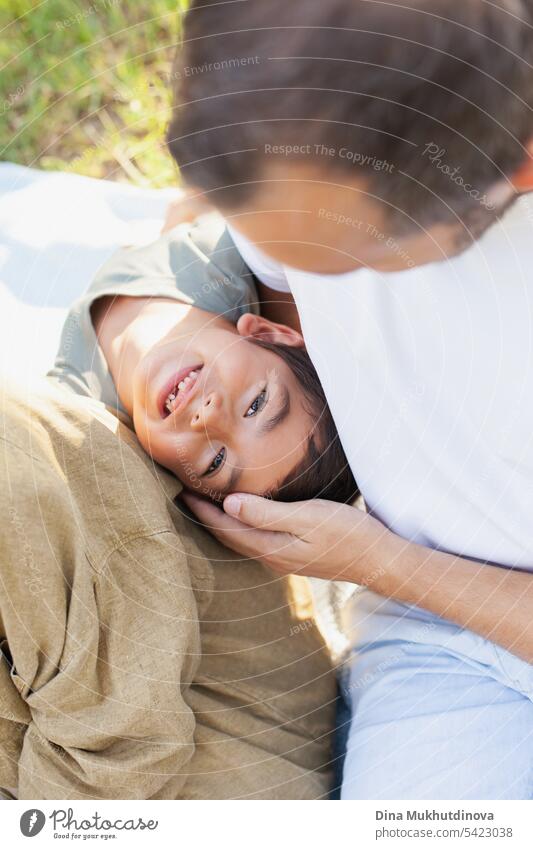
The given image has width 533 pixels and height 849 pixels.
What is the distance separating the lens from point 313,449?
2.44 ft

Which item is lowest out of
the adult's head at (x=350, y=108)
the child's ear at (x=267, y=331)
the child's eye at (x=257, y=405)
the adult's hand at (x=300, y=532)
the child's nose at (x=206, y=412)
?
the adult's hand at (x=300, y=532)

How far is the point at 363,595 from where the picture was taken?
0.82 m

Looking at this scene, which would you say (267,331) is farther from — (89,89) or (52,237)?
(89,89)

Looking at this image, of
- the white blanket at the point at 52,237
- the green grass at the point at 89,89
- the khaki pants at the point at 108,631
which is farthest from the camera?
the green grass at the point at 89,89

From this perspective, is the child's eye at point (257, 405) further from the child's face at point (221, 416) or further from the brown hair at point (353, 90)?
the brown hair at point (353, 90)

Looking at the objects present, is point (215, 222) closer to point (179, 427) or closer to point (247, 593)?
point (179, 427)

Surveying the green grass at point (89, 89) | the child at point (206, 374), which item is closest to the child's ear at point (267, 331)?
the child at point (206, 374)

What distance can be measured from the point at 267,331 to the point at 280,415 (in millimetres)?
106

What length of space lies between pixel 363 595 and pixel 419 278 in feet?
1.00

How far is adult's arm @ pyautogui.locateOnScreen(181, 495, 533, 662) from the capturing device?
0.71 metres

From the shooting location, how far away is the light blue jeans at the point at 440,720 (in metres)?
0.71

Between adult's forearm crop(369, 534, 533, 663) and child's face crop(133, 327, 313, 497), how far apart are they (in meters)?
0.12

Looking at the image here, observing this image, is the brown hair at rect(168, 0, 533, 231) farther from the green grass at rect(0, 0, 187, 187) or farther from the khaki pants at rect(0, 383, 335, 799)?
the green grass at rect(0, 0, 187, 187)
